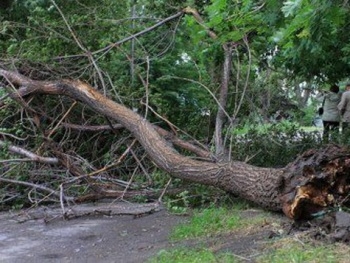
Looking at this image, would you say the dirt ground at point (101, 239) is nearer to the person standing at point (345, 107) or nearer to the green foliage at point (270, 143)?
the green foliage at point (270, 143)

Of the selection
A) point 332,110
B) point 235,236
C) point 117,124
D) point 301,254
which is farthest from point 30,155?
point 332,110

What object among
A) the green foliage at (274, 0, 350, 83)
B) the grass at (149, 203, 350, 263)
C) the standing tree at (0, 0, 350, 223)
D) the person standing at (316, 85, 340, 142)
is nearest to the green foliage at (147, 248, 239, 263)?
the grass at (149, 203, 350, 263)

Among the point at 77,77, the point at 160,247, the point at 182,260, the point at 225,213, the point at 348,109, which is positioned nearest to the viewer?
the point at 182,260

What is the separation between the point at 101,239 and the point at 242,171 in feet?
5.99

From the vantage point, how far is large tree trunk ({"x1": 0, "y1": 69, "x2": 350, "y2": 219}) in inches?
203

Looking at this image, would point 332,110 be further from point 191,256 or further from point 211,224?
point 191,256

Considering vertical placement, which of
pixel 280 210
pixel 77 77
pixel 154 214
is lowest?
pixel 154 214

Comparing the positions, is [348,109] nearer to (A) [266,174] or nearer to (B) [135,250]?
(A) [266,174]

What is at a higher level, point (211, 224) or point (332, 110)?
point (332, 110)

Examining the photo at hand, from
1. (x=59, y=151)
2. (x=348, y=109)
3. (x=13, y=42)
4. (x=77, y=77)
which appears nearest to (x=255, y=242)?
(x=59, y=151)

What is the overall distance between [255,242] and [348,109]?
7.40m

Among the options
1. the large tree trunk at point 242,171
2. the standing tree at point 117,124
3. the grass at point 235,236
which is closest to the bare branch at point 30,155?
the standing tree at point 117,124

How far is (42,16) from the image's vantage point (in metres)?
9.31

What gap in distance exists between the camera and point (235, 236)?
516cm
